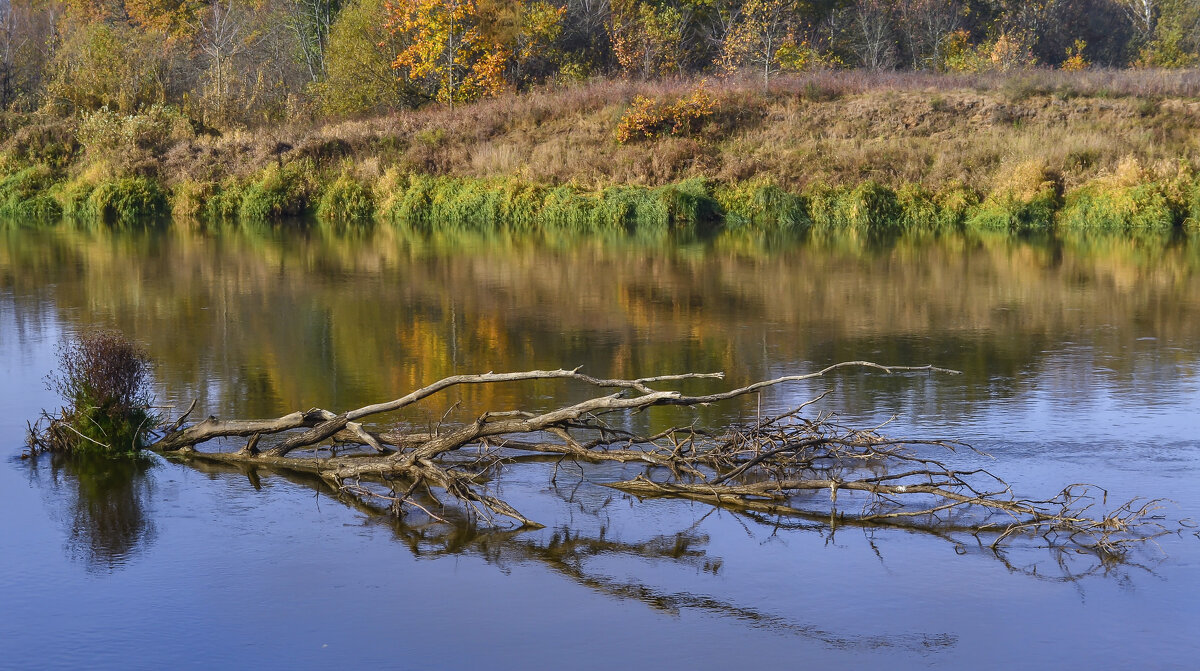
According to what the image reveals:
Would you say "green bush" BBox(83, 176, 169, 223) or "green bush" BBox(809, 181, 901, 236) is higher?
"green bush" BBox(83, 176, 169, 223)

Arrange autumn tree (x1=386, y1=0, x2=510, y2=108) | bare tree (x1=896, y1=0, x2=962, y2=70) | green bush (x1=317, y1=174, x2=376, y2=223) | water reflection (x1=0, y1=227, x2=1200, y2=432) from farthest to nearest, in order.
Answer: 1. bare tree (x1=896, y1=0, x2=962, y2=70)
2. autumn tree (x1=386, y1=0, x2=510, y2=108)
3. green bush (x1=317, y1=174, x2=376, y2=223)
4. water reflection (x1=0, y1=227, x2=1200, y2=432)

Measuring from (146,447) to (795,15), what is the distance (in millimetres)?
50027

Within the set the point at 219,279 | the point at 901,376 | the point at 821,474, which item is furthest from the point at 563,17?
the point at 821,474

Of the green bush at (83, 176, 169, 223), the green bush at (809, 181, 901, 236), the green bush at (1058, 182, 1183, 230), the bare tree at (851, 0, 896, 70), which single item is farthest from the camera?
the bare tree at (851, 0, 896, 70)

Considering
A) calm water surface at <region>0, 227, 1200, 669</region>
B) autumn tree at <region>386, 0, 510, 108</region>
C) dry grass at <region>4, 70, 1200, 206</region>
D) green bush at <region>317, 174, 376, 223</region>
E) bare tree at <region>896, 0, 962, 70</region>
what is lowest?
calm water surface at <region>0, 227, 1200, 669</region>

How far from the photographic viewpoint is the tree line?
4947 centimetres

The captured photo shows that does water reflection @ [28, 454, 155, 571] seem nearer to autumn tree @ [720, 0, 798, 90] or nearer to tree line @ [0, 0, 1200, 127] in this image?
tree line @ [0, 0, 1200, 127]

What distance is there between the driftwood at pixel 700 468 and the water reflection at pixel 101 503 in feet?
2.12

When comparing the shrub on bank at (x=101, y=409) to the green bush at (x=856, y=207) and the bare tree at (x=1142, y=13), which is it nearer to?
the green bush at (x=856, y=207)

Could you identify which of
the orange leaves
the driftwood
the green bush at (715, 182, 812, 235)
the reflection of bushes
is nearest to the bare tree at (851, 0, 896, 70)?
the orange leaves

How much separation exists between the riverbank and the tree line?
12.7 ft

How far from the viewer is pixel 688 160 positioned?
39.1 meters

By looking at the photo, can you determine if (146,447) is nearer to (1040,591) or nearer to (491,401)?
(491,401)

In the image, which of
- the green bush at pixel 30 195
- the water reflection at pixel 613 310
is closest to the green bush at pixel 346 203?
the green bush at pixel 30 195
